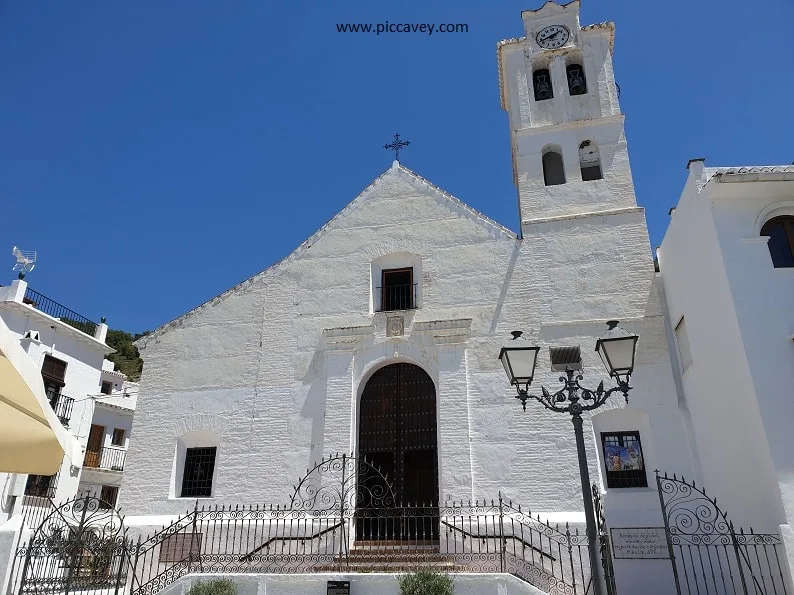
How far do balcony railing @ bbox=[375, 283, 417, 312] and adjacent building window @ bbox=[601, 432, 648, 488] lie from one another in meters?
5.56

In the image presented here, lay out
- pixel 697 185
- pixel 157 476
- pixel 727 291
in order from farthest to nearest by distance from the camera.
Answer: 1. pixel 157 476
2. pixel 697 185
3. pixel 727 291

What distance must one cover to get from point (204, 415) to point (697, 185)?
40.1ft

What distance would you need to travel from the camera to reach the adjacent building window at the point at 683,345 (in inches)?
518

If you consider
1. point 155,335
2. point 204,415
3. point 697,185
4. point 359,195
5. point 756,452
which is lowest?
point 756,452

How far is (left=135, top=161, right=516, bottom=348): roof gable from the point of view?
54.4 ft

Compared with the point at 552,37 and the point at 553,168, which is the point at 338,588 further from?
the point at 552,37

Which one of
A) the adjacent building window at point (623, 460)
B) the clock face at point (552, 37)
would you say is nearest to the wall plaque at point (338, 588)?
the adjacent building window at point (623, 460)

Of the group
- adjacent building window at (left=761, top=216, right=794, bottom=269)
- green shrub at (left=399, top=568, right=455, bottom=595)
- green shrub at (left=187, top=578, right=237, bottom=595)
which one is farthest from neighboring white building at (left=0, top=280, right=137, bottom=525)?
adjacent building window at (left=761, top=216, right=794, bottom=269)

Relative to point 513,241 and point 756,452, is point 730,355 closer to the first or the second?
point 756,452

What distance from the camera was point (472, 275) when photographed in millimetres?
15602

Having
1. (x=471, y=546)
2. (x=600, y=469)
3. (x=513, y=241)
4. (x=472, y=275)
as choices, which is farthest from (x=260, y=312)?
(x=600, y=469)

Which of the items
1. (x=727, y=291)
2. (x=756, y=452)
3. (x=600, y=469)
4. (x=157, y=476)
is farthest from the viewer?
Result: (x=157, y=476)

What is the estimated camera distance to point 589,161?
17.3 meters

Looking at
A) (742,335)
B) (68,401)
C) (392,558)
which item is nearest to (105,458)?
(68,401)
